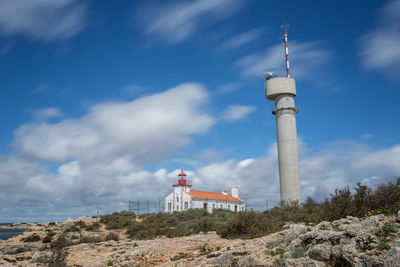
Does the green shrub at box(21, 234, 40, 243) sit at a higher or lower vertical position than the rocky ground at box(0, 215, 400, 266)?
lower

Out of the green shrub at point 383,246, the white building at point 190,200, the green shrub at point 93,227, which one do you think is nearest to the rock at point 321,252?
the green shrub at point 383,246

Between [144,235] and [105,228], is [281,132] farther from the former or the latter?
[105,228]

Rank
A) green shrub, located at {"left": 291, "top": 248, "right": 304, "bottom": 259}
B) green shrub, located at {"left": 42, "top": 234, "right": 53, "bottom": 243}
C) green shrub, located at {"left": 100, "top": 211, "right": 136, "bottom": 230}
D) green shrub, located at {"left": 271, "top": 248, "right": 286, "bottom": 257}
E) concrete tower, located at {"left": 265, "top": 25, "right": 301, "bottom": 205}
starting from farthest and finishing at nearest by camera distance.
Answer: green shrub, located at {"left": 100, "top": 211, "right": 136, "bottom": 230}
concrete tower, located at {"left": 265, "top": 25, "right": 301, "bottom": 205}
green shrub, located at {"left": 42, "top": 234, "right": 53, "bottom": 243}
green shrub, located at {"left": 271, "top": 248, "right": 286, "bottom": 257}
green shrub, located at {"left": 291, "top": 248, "right": 304, "bottom": 259}

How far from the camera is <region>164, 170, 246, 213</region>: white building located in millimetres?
42719

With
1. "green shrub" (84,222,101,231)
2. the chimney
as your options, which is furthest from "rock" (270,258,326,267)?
the chimney

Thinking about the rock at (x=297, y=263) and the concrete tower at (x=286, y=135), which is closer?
the rock at (x=297, y=263)

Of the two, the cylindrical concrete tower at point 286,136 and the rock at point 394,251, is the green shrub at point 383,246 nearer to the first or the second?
the rock at point 394,251

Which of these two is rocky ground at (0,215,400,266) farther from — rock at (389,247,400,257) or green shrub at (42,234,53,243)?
green shrub at (42,234,53,243)

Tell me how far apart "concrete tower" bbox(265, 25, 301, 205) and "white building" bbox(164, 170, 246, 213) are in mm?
15892

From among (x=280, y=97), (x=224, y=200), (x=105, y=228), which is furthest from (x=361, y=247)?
(x=224, y=200)

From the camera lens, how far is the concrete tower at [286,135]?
29391mm

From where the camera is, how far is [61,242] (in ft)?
47.7

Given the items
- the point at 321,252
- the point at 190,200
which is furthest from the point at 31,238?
the point at 321,252

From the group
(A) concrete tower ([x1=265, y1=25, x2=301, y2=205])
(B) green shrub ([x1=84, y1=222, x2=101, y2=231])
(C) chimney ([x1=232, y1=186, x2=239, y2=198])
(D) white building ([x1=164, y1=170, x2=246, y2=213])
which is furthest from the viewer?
(C) chimney ([x1=232, y1=186, x2=239, y2=198])
